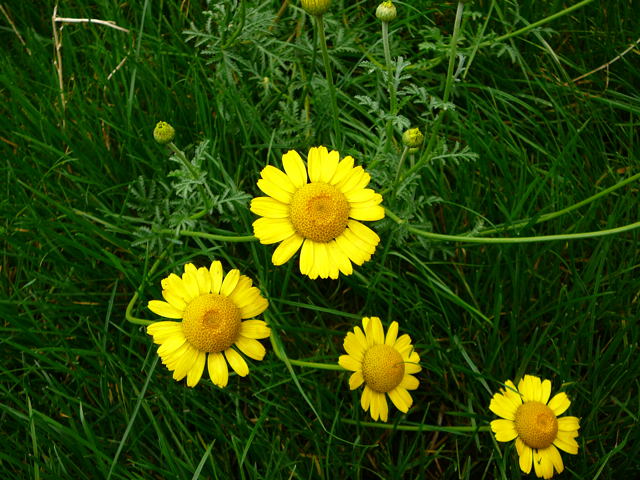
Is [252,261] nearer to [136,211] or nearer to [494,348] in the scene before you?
[136,211]

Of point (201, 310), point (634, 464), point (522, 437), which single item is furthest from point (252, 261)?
point (634, 464)

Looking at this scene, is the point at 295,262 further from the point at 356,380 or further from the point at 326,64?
the point at 326,64

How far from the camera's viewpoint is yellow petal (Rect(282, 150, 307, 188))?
6.80 ft

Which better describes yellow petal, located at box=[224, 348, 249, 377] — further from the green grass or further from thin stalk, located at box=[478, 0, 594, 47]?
thin stalk, located at box=[478, 0, 594, 47]

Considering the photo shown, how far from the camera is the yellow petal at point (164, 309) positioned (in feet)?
6.78

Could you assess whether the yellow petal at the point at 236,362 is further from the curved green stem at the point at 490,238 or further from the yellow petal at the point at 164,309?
the curved green stem at the point at 490,238

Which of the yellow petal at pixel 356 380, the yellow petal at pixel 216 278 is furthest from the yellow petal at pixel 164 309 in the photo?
the yellow petal at pixel 356 380

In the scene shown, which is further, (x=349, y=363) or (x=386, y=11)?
(x=349, y=363)

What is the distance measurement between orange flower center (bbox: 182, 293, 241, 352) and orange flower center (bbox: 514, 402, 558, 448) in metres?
0.99

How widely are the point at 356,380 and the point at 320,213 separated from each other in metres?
0.59

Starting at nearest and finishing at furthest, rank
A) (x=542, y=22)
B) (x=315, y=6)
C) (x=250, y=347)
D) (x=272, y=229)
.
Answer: (x=315, y=6)
(x=272, y=229)
(x=250, y=347)
(x=542, y=22)

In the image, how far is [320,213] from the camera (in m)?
1.99

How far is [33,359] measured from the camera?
244cm

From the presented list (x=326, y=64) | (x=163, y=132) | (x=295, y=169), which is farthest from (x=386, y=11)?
(x=163, y=132)
